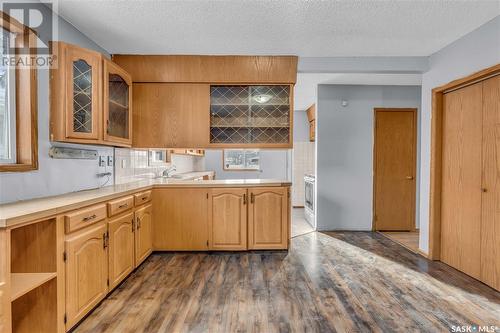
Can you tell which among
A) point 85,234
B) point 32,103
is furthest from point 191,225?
point 32,103

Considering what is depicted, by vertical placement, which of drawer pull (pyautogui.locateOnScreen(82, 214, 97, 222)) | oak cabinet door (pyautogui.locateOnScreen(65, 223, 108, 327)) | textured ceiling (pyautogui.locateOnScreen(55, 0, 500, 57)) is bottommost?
oak cabinet door (pyautogui.locateOnScreen(65, 223, 108, 327))

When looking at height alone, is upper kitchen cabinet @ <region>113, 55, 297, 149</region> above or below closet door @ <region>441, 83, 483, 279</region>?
above

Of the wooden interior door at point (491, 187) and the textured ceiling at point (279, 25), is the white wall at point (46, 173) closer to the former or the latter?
the textured ceiling at point (279, 25)

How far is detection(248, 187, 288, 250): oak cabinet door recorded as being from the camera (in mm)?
Answer: 3480

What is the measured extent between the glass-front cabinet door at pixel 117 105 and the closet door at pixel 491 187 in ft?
11.9

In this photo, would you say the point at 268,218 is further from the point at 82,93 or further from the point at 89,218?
the point at 82,93

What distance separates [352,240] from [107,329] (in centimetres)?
331

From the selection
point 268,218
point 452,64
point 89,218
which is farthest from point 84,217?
point 452,64

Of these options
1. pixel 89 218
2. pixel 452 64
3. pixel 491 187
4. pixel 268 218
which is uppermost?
pixel 452 64

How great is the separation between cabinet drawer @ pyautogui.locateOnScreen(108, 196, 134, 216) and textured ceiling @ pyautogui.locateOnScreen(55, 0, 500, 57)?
1650 millimetres

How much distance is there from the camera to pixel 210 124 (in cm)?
373

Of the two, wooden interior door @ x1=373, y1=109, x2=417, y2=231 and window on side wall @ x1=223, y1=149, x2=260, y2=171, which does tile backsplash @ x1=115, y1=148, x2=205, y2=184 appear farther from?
wooden interior door @ x1=373, y1=109, x2=417, y2=231

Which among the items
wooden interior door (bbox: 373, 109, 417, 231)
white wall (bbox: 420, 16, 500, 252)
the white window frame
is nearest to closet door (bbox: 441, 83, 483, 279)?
white wall (bbox: 420, 16, 500, 252)

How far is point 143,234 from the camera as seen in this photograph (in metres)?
3.10
